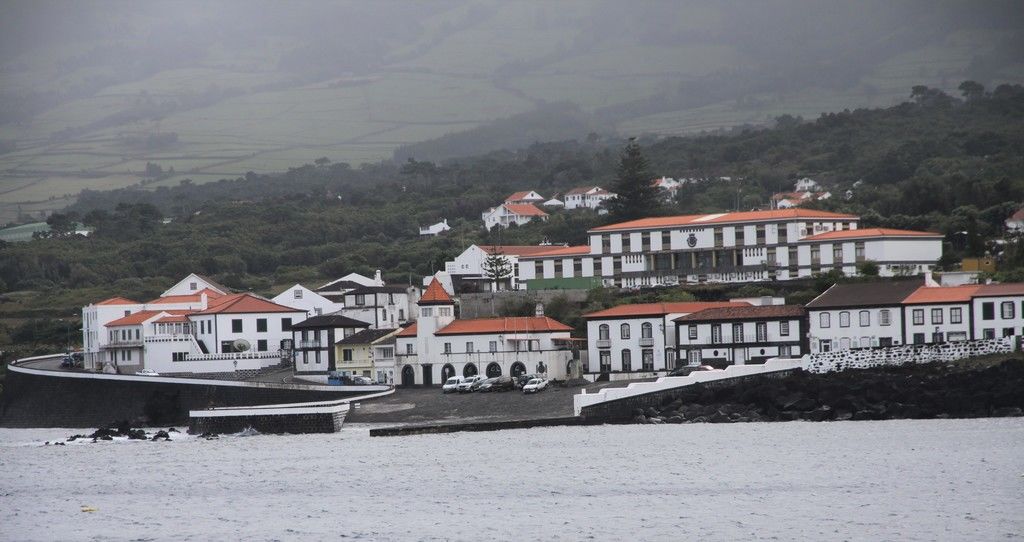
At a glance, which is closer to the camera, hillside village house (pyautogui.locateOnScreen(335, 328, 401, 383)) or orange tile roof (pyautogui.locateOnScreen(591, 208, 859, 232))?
hillside village house (pyautogui.locateOnScreen(335, 328, 401, 383))

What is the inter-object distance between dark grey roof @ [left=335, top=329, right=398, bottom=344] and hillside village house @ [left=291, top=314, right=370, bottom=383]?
0.64 meters

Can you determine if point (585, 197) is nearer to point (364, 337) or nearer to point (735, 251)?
point (735, 251)

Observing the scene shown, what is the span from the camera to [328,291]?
344 feet

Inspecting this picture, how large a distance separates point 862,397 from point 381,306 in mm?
35018

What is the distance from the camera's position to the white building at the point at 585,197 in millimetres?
180375

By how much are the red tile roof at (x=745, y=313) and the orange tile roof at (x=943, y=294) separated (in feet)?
16.7

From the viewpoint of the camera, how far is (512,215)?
163 metres

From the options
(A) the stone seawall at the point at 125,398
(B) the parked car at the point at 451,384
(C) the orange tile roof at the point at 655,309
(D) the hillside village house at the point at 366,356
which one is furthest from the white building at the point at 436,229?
(B) the parked car at the point at 451,384

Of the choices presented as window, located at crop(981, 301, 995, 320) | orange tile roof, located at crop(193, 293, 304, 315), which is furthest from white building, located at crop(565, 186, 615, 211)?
window, located at crop(981, 301, 995, 320)

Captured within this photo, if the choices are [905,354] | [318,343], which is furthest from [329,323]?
[905,354]

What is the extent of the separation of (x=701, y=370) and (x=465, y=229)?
92269 millimetres

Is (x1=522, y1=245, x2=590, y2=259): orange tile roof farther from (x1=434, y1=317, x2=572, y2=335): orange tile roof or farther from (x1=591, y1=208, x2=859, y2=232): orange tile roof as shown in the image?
(x1=434, y1=317, x2=572, y2=335): orange tile roof

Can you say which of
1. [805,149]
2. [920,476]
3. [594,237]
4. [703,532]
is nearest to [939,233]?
[594,237]

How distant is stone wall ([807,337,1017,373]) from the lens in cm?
6738
